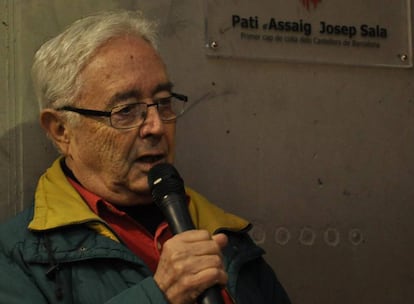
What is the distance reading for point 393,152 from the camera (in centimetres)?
200

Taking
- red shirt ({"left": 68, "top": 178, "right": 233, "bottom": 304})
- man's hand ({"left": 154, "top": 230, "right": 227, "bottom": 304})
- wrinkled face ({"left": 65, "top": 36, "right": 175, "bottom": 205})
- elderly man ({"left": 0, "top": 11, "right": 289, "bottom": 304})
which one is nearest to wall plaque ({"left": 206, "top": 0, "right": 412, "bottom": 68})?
elderly man ({"left": 0, "top": 11, "right": 289, "bottom": 304})

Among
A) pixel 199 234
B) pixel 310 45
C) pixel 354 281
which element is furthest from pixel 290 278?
pixel 199 234

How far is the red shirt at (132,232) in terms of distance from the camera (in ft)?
4.67

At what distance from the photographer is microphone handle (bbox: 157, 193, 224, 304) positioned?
1087 millimetres

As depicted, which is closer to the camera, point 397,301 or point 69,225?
point 69,225

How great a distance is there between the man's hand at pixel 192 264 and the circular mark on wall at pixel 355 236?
0.89m

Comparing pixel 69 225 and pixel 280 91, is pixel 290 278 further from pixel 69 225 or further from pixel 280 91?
pixel 69 225

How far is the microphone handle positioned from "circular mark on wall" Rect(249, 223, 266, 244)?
72cm

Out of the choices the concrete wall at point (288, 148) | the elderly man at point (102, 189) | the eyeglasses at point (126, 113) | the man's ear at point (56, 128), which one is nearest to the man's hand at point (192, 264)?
the elderly man at point (102, 189)

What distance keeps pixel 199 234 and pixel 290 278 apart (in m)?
0.84

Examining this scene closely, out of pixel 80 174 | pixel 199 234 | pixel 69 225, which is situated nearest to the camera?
pixel 199 234

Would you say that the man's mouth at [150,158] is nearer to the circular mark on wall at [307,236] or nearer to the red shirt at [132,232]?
the red shirt at [132,232]

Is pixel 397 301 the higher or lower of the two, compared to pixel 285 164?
lower

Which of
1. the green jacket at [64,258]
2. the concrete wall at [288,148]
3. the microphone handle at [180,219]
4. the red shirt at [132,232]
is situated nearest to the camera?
the microphone handle at [180,219]
